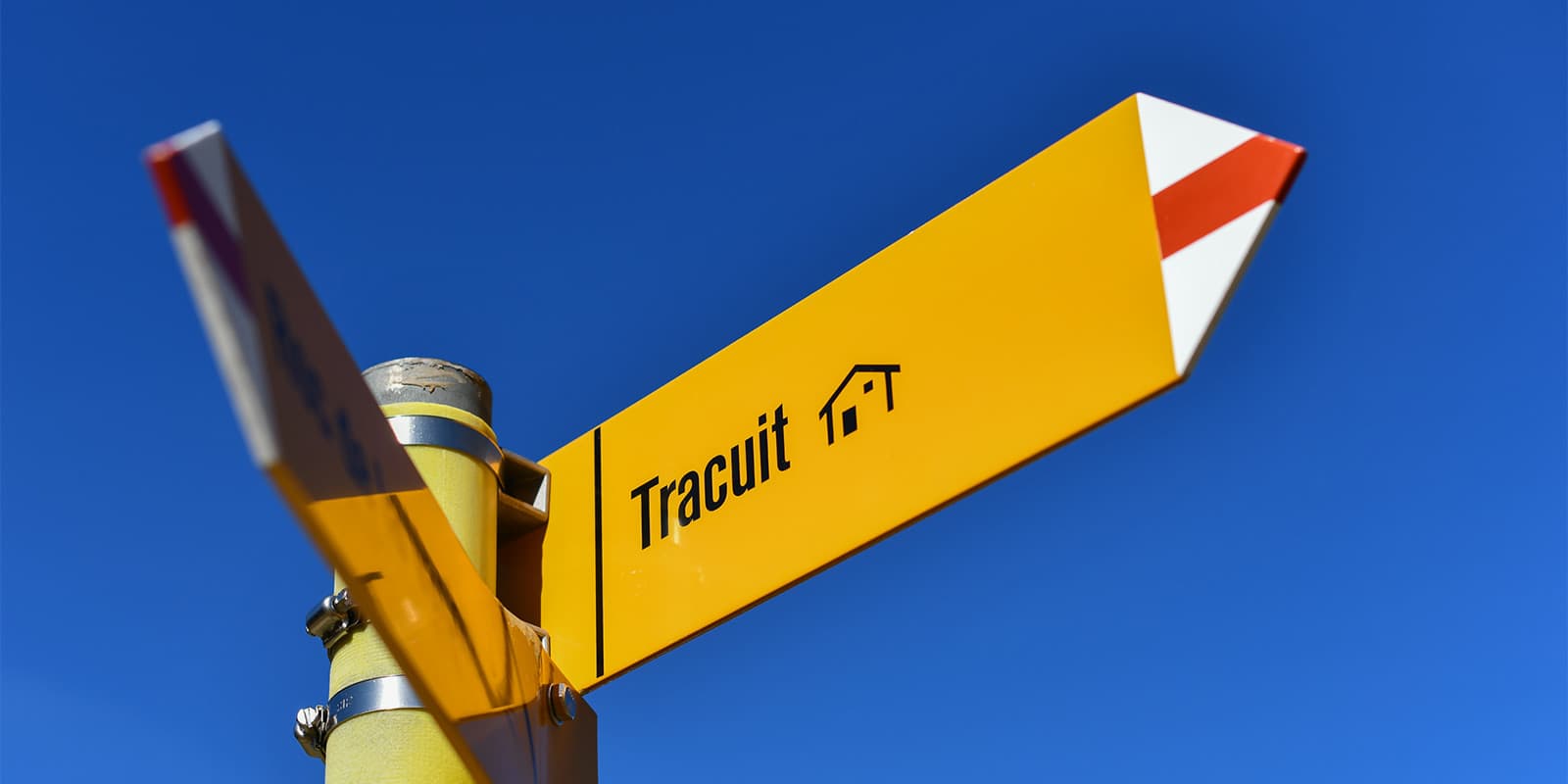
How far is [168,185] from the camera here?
1.29m

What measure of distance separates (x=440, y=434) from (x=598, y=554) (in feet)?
1.15

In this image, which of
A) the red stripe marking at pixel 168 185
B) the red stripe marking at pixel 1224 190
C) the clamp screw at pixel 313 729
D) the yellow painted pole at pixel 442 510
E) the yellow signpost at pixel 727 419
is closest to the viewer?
the red stripe marking at pixel 168 185

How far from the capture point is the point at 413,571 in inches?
77.4

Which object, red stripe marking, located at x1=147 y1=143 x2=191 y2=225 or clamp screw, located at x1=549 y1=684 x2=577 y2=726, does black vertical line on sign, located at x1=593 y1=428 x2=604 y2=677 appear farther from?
red stripe marking, located at x1=147 y1=143 x2=191 y2=225

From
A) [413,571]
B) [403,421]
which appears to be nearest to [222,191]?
[413,571]

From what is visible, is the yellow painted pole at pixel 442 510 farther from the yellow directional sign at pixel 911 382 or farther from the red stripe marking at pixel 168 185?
the red stripe marking at pixel 168 185

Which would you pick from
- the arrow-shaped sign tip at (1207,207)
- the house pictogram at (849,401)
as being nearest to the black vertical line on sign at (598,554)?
the house pictogram at (849,401)

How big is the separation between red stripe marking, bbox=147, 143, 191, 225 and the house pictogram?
1251mm

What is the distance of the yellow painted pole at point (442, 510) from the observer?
2344 mm

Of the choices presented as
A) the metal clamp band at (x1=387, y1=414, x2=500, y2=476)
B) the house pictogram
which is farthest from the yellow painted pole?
the house pictogram

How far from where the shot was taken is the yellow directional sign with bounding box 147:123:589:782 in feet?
4.32

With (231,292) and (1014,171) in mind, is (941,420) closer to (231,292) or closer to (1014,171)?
(1014,171)

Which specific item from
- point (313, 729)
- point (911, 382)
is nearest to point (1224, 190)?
point (911, 382)

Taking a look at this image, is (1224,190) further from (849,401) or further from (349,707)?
(349,707)
